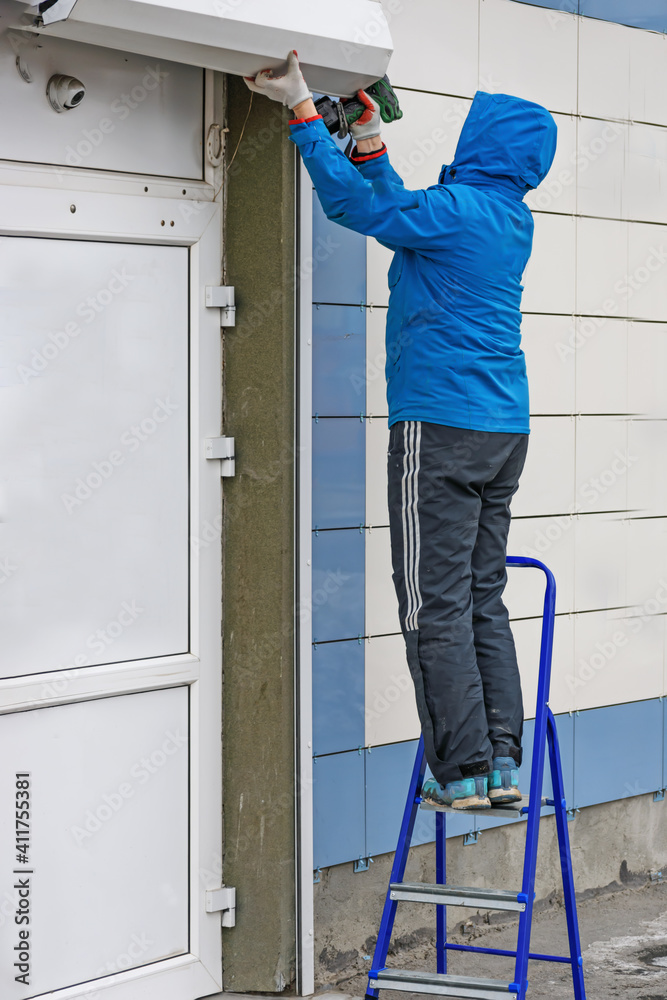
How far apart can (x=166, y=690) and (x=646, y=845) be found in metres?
1.96

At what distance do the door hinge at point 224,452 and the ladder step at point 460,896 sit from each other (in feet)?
3.64

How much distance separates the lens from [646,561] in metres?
3.88

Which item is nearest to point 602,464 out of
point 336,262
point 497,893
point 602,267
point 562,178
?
point 602,267

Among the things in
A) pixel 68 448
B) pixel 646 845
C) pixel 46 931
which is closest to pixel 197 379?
pixel 68 448

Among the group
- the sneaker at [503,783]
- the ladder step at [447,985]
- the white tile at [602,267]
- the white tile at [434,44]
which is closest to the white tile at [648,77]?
the white tile at [602,267]

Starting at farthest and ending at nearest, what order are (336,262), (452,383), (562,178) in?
(562,178), (336,262), (452,383)

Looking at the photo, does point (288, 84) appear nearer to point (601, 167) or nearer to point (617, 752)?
point (601, 167)

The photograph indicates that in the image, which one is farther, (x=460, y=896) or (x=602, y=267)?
(x=602, y=267)

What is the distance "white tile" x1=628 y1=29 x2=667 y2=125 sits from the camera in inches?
147

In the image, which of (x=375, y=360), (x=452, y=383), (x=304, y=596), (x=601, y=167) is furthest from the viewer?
(x=601, y=167)

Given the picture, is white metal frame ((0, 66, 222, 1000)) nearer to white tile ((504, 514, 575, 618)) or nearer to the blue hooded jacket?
the blue hooded jacket

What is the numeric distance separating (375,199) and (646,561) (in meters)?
1.95

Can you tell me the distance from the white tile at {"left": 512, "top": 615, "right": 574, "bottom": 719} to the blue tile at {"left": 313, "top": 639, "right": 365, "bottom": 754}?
1.95ft

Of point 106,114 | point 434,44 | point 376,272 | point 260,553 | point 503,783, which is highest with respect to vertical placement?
point 434,44
